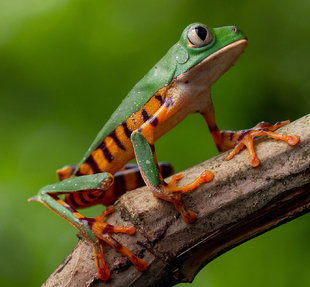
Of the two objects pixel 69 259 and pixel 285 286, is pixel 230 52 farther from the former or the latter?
pixel 285 286

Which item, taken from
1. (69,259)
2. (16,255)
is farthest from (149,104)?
(16,255)

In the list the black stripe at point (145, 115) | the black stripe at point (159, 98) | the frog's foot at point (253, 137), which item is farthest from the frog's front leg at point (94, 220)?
the frog's foot at point (253, 137)

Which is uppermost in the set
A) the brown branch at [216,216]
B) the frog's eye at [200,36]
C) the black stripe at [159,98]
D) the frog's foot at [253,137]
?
the frog's eye at [200,36]

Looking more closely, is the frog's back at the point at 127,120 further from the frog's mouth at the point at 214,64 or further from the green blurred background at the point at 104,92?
the green blurred background at the point at 104,92

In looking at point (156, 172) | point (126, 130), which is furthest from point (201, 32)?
point (156, 172)

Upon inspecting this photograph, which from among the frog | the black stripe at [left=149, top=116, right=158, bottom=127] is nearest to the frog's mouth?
the frog
